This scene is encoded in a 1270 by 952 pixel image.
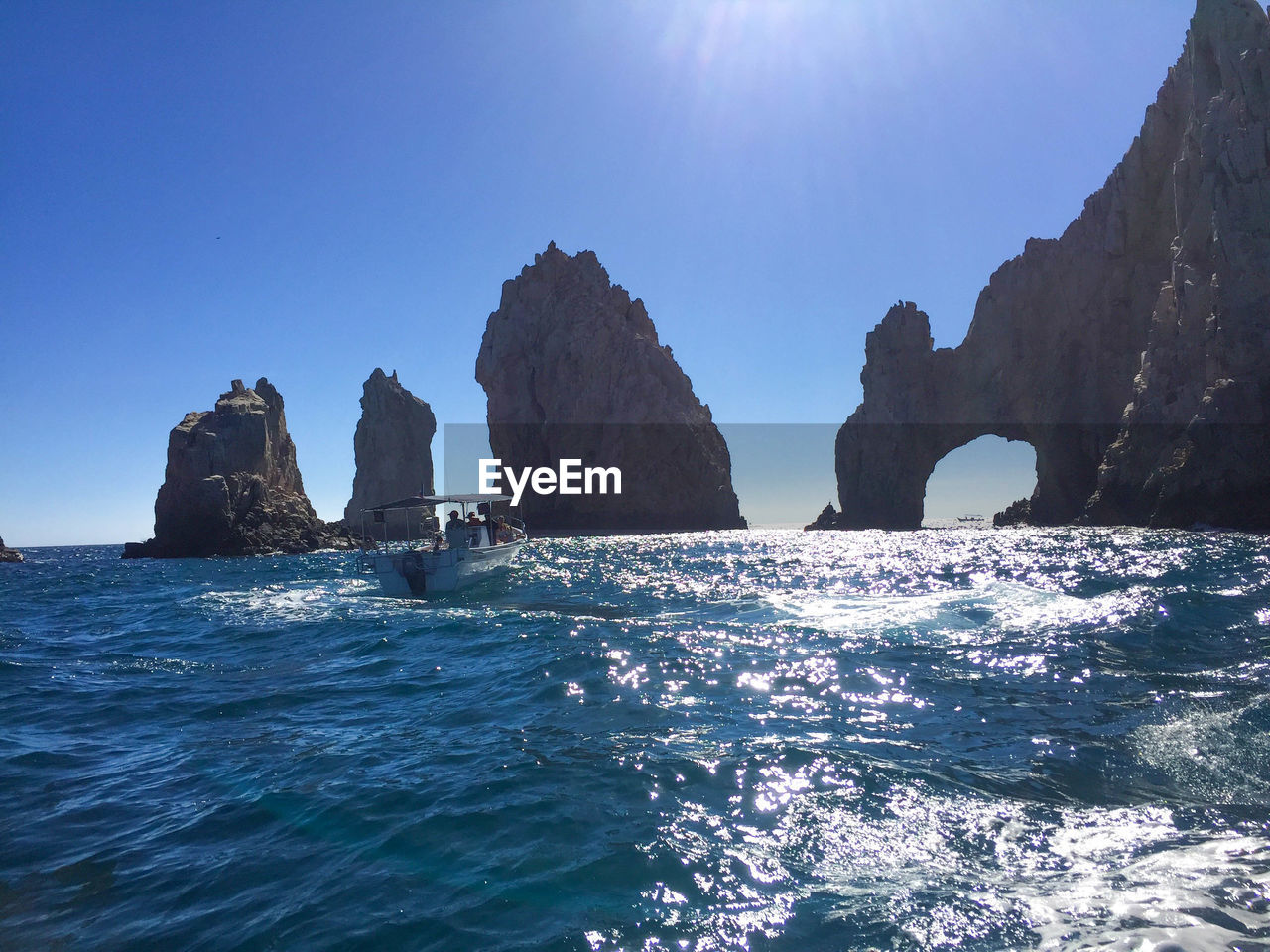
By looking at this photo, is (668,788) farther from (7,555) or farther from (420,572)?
(7,555)

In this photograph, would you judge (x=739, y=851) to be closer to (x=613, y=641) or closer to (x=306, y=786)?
(x=306, y=786)

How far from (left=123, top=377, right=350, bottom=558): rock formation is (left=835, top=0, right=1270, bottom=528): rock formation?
5712 cm

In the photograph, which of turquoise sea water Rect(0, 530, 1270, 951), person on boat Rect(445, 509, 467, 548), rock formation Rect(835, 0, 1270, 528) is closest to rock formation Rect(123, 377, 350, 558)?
person on boat Rect(445, 509, 467, 548)

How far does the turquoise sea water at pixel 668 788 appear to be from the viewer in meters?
4.30

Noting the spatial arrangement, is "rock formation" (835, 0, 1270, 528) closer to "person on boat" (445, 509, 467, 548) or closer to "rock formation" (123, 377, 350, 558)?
"person on boat" (445, 509, 467, 548)

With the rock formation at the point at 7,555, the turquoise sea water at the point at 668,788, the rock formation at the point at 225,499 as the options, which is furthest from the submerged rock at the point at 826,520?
the rock formation at the point at 7,555

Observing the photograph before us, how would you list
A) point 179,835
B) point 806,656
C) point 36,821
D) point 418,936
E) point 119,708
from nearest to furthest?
1. point 418,936
2. point 179,835
3. point 36,821
4. point 119,708
5. point 806,656

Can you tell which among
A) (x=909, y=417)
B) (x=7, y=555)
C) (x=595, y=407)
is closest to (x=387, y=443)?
(x=7, y=555)

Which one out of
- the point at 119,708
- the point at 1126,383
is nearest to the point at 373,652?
the point at 119,708

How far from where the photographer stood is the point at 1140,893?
4285mm

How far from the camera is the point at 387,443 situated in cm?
11800

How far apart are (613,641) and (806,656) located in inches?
146

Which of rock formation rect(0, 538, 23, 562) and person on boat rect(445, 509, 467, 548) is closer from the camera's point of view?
person on boat rect(445, 509, 467, 548)

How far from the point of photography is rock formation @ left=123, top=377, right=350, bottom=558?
6088 centimetres
